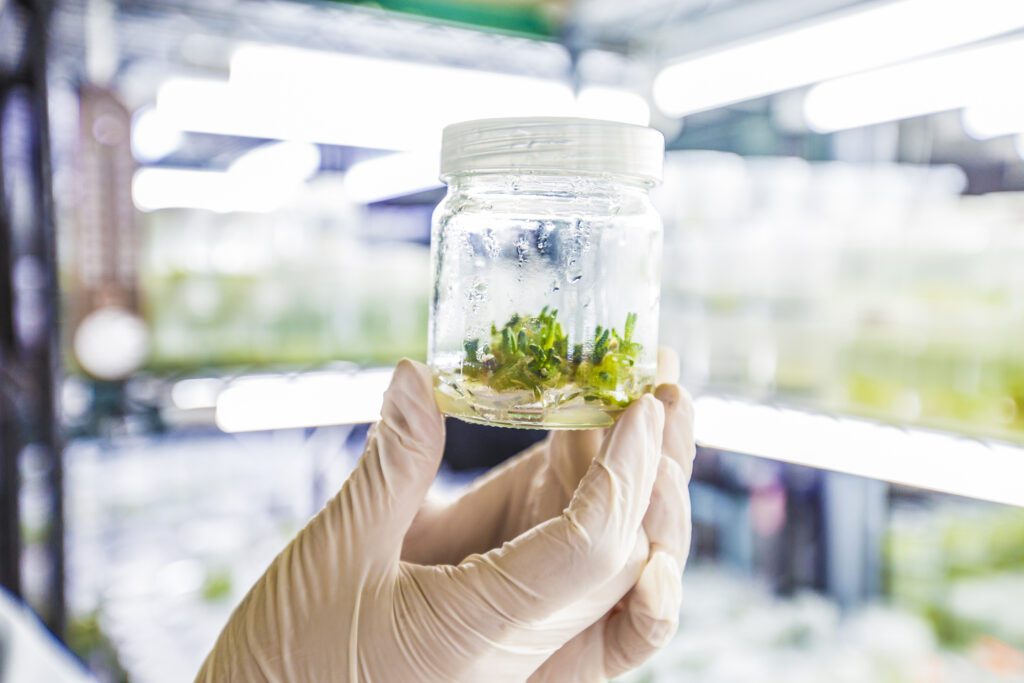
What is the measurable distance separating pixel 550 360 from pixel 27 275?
133 cm

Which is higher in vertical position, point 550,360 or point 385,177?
point 385,177

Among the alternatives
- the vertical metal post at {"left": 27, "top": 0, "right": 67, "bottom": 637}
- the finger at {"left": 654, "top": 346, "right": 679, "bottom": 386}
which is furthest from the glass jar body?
the vertical metal post at {"left": 27, "top": 0, "right": 67, "bottom": 637}

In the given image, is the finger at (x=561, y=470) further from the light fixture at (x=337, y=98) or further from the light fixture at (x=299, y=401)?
the light fixture at (x=337, y=98)

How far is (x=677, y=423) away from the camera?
30.0 inches

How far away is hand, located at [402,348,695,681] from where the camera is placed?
69 cm

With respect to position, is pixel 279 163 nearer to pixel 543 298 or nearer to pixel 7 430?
pixel 7 430

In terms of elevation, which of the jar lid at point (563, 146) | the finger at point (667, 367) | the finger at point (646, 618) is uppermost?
the jar lid at point (563, 146)

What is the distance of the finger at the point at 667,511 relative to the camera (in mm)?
744

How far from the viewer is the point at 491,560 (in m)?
Result: 0.66

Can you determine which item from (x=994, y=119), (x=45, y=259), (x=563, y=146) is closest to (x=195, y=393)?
(x=45, y=259)

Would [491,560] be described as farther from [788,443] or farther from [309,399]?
[309,399]

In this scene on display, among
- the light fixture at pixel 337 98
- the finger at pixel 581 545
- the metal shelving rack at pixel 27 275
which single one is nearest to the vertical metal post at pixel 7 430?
the metal shelving rack at pixel 27 275

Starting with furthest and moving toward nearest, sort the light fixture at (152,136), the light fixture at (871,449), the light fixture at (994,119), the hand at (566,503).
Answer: the light fixture at (152,136) → the light fixture at (994,119) → the light fixture at (871,449) → the hand at (566,503)

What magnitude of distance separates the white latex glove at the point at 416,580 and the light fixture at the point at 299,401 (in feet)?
2.25
